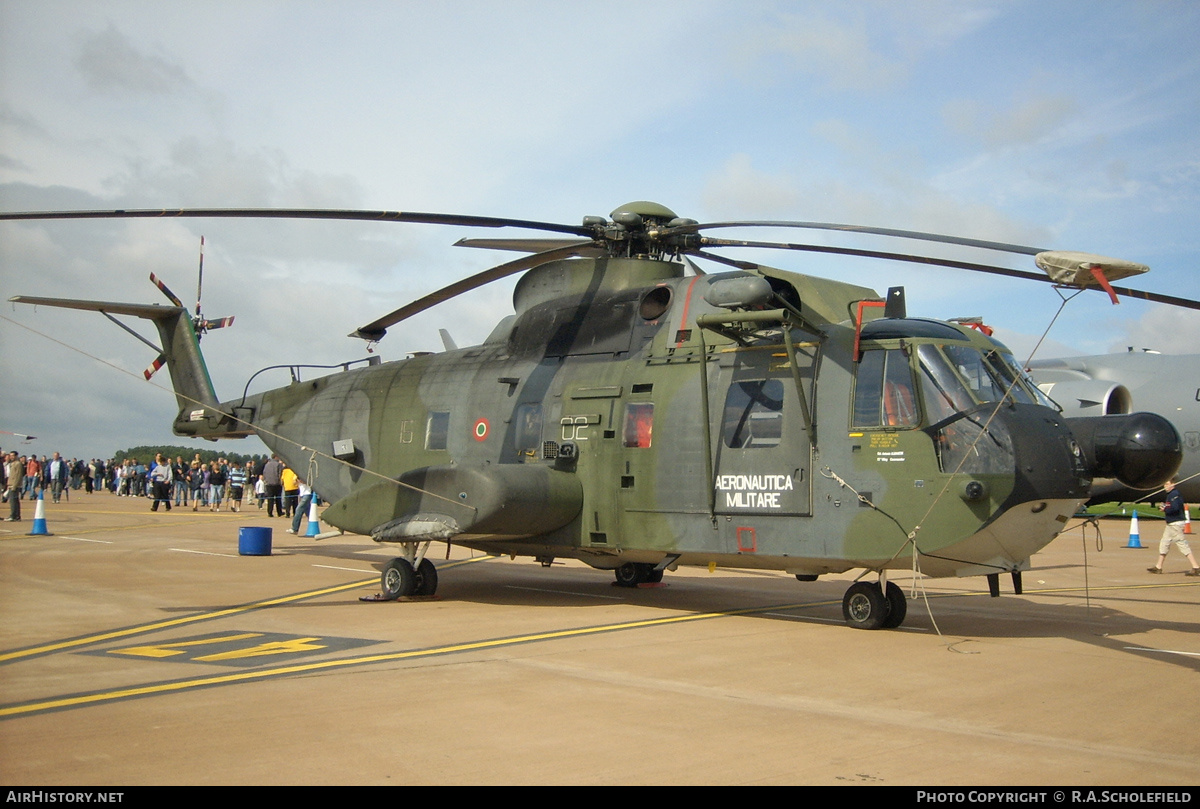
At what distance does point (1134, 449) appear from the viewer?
30.3 feet

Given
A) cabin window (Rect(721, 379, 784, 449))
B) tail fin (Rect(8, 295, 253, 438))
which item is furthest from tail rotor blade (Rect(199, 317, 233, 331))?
cabin window (Rect(721, 379, 784, 449))

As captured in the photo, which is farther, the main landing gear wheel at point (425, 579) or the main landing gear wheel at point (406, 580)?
the main landing gear wheel at point (425, 579)

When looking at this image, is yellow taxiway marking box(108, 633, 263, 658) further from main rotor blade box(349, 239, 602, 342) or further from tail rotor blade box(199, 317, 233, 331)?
tail rotor blade box(199, 317, 233, 331)

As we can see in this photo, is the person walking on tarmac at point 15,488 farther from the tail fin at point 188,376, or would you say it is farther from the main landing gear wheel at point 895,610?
the main landing gear wheel at point 895,610

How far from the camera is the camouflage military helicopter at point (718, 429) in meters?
9.24

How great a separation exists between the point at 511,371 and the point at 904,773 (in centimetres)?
896

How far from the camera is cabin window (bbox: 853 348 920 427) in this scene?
9500 mm

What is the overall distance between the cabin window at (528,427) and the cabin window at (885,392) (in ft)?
14.1

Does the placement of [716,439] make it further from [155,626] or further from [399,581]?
[155,626]

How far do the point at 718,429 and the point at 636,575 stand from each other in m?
4.21

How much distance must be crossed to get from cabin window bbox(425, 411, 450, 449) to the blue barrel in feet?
18.2

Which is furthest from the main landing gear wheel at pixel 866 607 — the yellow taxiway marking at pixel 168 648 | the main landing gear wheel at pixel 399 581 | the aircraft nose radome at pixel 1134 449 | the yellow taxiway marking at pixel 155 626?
the yellow taxiway marking at pixel 155 626

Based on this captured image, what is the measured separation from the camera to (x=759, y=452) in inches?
404

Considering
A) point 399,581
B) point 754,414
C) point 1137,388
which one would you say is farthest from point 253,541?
point 1137,388
